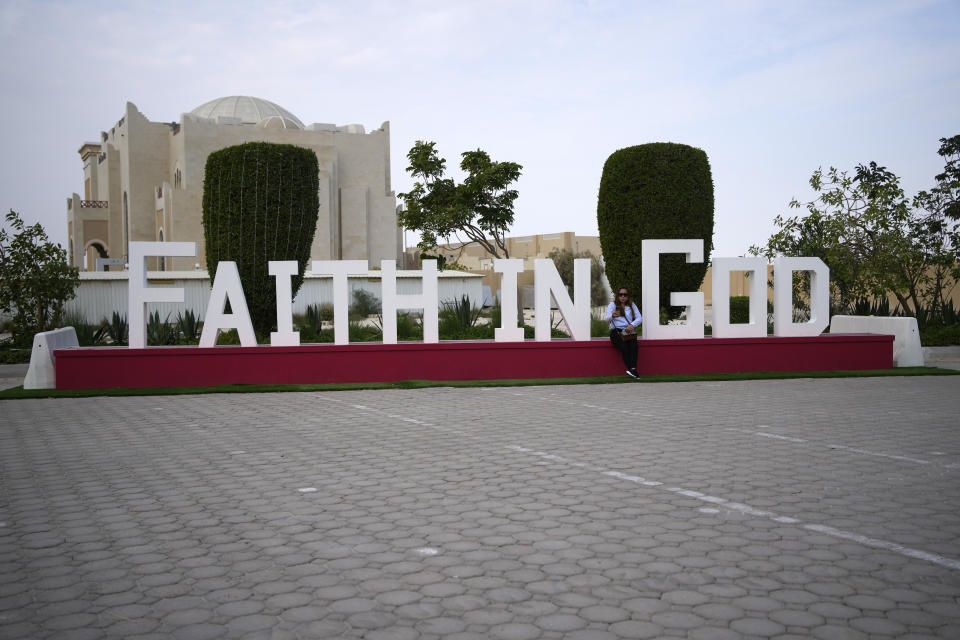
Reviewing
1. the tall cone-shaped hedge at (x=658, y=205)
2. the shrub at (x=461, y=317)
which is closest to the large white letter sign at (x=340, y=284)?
the shrub at (x=461, y=317)

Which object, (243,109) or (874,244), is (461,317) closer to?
(874,244)

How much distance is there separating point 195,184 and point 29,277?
3094 cm

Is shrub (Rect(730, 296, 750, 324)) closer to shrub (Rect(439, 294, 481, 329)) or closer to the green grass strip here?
shrub (Rect(439, 294, 481, 329))

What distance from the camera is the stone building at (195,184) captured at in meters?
49.2

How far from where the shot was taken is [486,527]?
546 centimetres

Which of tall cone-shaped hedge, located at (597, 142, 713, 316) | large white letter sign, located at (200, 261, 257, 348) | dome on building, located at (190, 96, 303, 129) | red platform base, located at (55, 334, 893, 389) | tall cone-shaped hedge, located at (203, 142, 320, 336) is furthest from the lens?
dome on building, located at (190, 96, 303, 129)

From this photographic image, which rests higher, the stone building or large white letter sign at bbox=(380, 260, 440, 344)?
the stone building

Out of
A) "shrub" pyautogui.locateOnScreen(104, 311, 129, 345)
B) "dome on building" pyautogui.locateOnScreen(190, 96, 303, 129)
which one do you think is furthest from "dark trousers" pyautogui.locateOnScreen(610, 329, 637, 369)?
"dome on building" pyautogui.locateOnScreen(190, 96, 303, 129)

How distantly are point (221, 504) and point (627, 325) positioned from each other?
10.0 metres

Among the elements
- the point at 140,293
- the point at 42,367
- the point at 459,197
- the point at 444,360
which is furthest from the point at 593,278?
the point at 42,367

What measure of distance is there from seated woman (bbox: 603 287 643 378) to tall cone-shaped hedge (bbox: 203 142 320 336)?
25.7 ft

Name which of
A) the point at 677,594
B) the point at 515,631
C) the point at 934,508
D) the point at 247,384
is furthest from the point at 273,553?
the point at 247,384

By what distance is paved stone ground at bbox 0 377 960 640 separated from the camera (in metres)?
3.94

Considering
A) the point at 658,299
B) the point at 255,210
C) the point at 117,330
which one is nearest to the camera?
the point at 658,299
